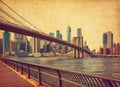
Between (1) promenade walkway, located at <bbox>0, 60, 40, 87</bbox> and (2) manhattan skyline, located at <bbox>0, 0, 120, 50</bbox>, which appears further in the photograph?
(2) manhattan skyline, located at <bbox>0, 0, 120, 50</bbox>

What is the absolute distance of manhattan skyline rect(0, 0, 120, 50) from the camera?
8867 millimetres

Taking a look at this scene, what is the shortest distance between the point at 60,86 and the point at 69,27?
659 centimetres

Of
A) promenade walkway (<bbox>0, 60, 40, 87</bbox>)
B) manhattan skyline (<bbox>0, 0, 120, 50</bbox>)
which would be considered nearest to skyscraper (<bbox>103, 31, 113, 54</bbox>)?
manhattan skyline (<bbox>0, 0, 120, 50</bbox>)

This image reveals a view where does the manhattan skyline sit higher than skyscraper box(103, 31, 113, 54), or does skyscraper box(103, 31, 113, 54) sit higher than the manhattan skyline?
the manhattan skyline

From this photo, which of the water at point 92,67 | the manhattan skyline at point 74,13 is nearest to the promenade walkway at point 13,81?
the manhattan skyline at point 74,13

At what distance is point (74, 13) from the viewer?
31.7 feet

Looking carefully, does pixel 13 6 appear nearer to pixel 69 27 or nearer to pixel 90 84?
pixel 69 27

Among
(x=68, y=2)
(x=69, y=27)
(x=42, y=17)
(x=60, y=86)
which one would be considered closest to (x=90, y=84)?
(x=60, y=86)

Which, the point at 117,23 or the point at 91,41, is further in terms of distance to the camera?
the point at 91,41

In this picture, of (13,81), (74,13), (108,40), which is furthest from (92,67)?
(13,81)

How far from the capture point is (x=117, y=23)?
29.0 ft

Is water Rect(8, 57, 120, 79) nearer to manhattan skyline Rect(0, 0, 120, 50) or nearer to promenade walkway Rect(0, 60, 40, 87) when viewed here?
manhattan skyline Rect(0, 0, 120, 50)

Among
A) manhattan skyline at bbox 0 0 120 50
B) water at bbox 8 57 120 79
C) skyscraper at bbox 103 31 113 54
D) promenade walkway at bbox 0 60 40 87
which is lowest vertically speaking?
water at bbox 8 57 120 79

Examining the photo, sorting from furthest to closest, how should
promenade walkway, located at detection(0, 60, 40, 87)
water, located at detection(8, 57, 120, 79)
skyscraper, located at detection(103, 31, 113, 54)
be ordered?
water, located at detection(8, 57, 120, 79) → skyscraper, located at detection(103, 31, 113, 54) → promenade walkway, located at detection(0, 60, 40, 87)
